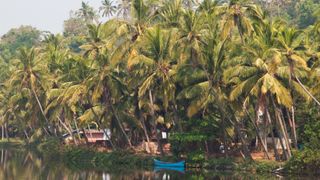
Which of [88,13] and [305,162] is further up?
[88,13]

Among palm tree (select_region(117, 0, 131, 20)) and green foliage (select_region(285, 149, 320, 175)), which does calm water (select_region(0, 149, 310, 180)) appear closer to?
green foliage (select_region(285, 149, 320, 175))

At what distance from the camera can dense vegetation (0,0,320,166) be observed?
35.2 metres

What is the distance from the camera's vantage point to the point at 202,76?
38312 mm

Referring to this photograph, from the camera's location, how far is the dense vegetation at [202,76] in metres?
35.2

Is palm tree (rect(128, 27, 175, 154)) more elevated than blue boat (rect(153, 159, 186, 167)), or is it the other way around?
palm tree (rect(128, 27, 175, 154))

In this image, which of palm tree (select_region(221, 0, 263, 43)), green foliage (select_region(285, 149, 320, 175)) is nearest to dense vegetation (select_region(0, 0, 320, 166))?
palm tree (select_region(221, 0, 263, 43))

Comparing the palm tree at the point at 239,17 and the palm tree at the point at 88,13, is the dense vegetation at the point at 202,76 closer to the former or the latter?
the palm tree at the point at 239,17

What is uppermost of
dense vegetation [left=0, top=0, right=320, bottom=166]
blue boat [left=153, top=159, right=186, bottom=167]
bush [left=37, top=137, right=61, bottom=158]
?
dense vegetation [left=0, top=0, right=320, bottom=166]

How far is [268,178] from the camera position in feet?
109

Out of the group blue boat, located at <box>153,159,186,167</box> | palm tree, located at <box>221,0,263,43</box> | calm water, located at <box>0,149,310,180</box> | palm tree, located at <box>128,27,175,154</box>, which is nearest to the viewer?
calm water, located at <box>0,149,310,180</box>

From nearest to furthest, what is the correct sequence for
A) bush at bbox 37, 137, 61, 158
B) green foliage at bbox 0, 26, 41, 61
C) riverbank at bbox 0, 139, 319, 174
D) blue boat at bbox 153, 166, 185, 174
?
riverbank at bbox 0, 139, 319, 174, blue boat at bbox 153, 166, 185, 174, bush at bbox 37, 137, 61, 158, green foliage at bbox 0, 26, 41, 61

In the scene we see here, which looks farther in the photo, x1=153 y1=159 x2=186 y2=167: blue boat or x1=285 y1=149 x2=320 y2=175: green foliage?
x1=153 y1=159 x2=186 y2=167: blue boat

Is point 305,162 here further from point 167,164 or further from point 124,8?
point 124,8

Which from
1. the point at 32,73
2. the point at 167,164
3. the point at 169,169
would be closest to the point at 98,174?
the point at 169,169
